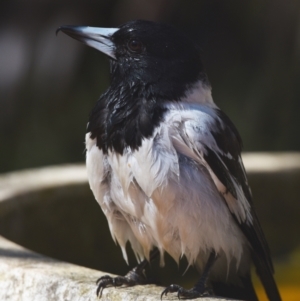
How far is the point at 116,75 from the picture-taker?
9.91 ft

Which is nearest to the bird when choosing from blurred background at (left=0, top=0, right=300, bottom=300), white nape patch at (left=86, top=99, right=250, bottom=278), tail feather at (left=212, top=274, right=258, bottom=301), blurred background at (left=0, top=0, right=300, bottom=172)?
white nape patch at (left=86, top=99, right=250, bottom=278)

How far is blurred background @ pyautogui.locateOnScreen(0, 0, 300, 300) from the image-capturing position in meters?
5.86

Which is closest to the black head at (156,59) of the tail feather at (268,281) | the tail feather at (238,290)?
the tail feather at (268,281)

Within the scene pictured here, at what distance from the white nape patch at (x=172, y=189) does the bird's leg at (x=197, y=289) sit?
0.05 m

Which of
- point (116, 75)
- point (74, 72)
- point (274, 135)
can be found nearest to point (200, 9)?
point (74, 72)

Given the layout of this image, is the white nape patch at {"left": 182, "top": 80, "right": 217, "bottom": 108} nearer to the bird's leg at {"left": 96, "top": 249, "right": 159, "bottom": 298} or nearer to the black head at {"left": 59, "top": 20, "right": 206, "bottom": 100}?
the black head at {"left": 59, "top": 20, "right": 206, "bottom": 100}

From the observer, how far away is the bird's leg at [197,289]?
2.59m

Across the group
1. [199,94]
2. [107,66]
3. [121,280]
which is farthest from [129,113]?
[107,66]

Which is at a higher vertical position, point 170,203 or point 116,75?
point 116,75

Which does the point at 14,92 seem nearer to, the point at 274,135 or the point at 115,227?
the point at 115,227

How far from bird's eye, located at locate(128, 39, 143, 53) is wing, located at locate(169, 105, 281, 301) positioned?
0.36 metres

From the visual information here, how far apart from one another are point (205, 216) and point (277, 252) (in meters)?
2.03

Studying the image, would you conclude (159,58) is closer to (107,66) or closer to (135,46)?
(135,46)

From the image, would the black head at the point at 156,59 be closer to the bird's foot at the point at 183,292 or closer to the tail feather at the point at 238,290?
the bird's foot at the point at 183,292
